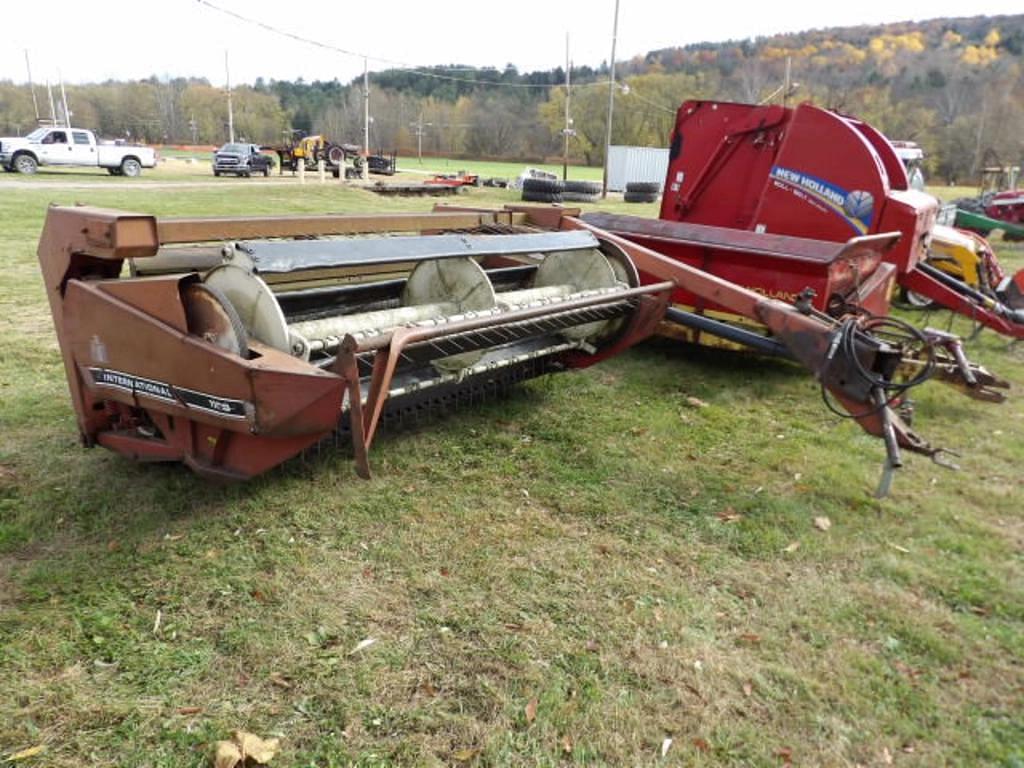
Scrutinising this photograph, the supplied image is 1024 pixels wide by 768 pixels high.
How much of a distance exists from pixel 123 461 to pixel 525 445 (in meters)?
2.17

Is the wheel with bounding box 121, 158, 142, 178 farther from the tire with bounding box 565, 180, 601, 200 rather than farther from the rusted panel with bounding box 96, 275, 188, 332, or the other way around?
the rusted panel with bounding box 96, 275, 188, 332

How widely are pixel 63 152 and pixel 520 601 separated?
2974 cm

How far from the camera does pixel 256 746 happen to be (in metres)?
2.17

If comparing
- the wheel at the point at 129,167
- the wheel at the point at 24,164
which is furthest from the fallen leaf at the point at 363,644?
the wheel at the point at 129,167

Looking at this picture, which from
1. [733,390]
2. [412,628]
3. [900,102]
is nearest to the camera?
[412,628]

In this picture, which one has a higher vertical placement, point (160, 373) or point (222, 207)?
point (160, 373)

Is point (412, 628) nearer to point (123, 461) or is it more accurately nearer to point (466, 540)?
point (466, 540)

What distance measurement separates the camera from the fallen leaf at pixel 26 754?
209 centimetres

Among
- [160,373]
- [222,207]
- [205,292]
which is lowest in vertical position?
[222,207]

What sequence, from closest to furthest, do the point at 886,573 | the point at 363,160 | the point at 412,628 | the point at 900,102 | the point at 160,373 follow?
the point at 412,628
the point at 160,373
the point at 886,573
the point at 363,160
the point at 900,102

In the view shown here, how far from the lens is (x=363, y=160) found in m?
30.6

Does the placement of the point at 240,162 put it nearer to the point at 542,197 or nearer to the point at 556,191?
the point at 542,197

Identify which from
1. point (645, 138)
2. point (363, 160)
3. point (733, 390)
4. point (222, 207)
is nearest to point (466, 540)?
point (733, 390)

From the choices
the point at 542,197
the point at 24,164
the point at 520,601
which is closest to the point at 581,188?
the point at 542,197
